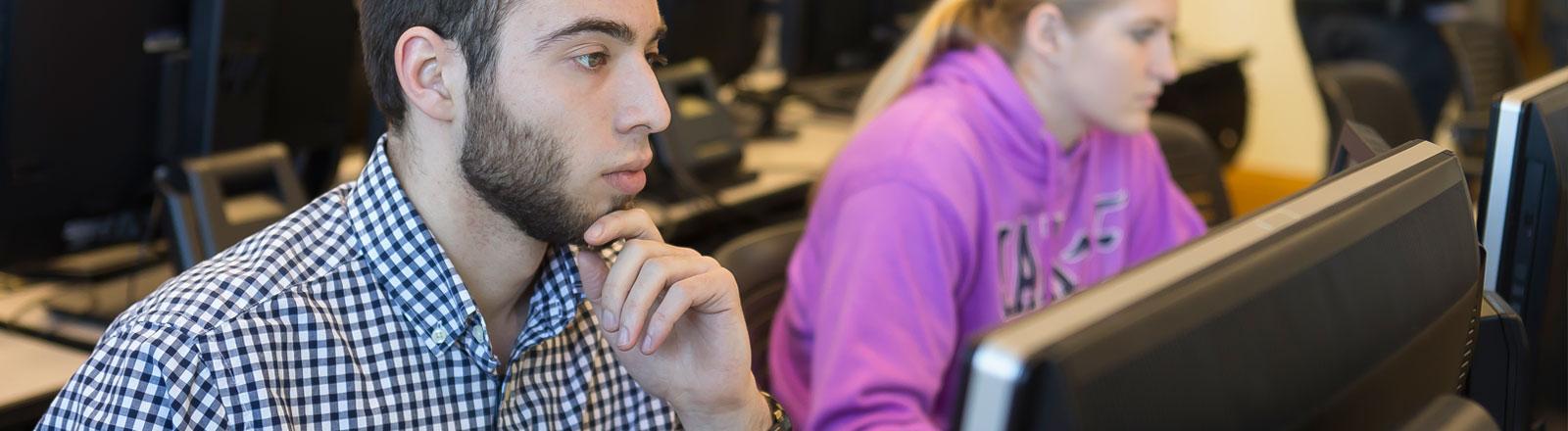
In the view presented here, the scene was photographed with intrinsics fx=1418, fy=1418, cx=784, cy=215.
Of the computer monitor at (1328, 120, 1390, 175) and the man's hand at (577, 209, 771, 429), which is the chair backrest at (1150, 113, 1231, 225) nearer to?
the computer monitor at (1328, 120, 1390, 175)

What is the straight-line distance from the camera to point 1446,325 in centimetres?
73

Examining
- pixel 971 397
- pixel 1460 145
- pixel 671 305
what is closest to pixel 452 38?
pixel 671 305

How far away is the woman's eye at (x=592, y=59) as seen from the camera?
1.00m

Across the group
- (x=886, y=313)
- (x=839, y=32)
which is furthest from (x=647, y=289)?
(x=839, y=32)

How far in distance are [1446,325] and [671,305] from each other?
51 centimetres

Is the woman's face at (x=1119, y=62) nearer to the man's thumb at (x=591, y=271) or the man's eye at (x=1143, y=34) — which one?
the man's eye at (x=1143, y=34)

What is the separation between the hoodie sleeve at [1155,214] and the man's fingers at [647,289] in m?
1.00

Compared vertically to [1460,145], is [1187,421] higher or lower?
higher

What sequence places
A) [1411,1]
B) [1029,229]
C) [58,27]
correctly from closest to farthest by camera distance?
[58,27] < [1029,229] < [1411,1]

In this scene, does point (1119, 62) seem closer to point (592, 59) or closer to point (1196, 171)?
point (1196, 171)

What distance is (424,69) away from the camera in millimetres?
1018

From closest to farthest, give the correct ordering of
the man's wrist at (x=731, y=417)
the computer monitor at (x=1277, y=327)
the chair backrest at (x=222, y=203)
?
1. the computer monitor at (x=1277, y=327)
2. the man's wrist at (x=731, y=417)
3. the chair backrest at (x=222, y=203)

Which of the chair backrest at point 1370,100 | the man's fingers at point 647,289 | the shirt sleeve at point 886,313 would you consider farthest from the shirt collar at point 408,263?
the chair backrest at point 1370,100

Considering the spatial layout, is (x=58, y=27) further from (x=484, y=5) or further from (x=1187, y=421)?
(x=1187, y=421)
